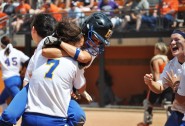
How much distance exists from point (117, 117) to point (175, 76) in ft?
23.0

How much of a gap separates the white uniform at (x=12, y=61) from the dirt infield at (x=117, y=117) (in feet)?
5.47

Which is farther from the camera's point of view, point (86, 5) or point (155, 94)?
point (86, 5)

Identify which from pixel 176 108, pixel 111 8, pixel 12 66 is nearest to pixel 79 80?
pixel 176 108

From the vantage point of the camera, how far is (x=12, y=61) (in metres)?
10.7

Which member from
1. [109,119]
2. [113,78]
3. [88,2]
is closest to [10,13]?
[88,2]

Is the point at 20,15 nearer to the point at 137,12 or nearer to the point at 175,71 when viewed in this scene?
the point at 137,12

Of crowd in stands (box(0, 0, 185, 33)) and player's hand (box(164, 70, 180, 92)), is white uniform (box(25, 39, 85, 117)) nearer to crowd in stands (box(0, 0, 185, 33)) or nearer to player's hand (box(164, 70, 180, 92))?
player's hand (box(164, 70, 180, 92))

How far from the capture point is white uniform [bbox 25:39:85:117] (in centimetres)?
390

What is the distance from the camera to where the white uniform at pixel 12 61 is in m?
10.6

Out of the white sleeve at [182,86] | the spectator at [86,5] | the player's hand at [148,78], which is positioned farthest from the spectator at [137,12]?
the white sleeve at [182,86]

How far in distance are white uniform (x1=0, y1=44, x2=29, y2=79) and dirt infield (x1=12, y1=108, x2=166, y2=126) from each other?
1666 millimetres

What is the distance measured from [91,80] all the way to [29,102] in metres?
12.3

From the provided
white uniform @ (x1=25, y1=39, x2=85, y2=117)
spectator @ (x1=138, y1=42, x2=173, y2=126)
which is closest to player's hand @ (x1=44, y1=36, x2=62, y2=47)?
white uniform @ (x1=25, y1=39, x2=85, y2=117)

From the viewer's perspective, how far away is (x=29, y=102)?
3965 mm
